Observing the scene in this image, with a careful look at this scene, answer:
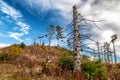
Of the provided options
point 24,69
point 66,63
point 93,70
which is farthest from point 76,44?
point 24,69

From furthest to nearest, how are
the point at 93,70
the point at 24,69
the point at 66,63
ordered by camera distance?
A: the point at 66,63 → the point at 24,69 → the point at 93,70

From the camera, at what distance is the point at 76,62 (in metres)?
12.2

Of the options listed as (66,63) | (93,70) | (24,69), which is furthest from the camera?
(66,63)

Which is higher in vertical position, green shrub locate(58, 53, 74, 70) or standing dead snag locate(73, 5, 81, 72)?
standing dead snag locate(73, 5, 81, 72)

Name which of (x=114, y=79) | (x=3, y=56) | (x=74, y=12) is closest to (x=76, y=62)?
(x=114, y=79)

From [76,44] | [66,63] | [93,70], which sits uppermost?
[76,44]

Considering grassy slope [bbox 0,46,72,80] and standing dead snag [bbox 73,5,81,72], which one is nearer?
grassy slope [bbox 0,46,72,80]

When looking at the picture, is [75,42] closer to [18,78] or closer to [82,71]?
[82,71]

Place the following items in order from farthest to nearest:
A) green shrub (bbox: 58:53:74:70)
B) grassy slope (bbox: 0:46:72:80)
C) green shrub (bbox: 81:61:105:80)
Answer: green shrub (bbox: 58:53:74:70)
green shrub (bbox: 81:61:105:80)
grassy slope (bbox: 0:46:72:80)

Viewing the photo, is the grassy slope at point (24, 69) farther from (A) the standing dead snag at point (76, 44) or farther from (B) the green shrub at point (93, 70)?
(B) the green shrub at point (93, 70)

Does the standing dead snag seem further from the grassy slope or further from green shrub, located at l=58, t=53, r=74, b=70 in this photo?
the grassy slope

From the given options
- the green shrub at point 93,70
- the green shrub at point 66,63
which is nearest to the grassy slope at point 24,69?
the green shrub at point 66,63

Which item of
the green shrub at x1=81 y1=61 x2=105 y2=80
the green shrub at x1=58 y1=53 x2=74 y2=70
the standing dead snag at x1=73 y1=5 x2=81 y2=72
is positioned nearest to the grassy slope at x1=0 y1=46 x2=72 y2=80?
the green shrub at x1=58 y1=53 x2=74 y2=70

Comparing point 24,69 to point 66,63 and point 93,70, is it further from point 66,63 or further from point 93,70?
point 93,70
